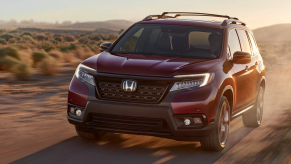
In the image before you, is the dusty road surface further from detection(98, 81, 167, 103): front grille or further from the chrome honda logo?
the chrome honda logo

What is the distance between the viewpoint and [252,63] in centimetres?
770

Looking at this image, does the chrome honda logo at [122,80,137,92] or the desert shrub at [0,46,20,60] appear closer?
the chrome honda logo at [122,80,137,92]

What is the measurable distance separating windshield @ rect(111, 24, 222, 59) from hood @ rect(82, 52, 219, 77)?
0.41 metres

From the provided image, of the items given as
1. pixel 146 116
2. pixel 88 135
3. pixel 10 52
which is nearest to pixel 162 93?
pixel 146 116

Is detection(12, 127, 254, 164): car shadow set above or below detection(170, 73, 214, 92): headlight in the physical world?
below

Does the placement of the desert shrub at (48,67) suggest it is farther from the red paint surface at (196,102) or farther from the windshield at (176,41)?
the red paint surface at (196,102)

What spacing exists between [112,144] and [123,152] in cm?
46

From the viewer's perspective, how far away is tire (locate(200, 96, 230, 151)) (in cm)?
582

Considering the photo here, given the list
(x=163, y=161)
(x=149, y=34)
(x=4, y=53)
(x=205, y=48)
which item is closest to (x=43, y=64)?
(x=4, y=53)

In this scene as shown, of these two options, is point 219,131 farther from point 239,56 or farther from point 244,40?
point 244,40

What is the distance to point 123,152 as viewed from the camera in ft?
19.2

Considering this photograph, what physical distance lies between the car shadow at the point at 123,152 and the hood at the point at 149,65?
1.09m

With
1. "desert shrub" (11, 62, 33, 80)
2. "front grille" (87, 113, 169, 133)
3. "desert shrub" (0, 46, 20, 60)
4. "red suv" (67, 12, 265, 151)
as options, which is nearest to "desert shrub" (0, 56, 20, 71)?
"desert shrub" (11, 62, 33, 80)

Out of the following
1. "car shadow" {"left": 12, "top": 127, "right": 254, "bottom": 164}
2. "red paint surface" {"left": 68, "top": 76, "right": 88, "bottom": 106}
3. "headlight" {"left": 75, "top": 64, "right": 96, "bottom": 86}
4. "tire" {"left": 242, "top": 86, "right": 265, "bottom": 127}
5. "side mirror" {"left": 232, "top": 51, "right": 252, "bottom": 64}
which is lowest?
"tire" {"left": 242, "top": 86, "right": 265, "bottom": 127}
